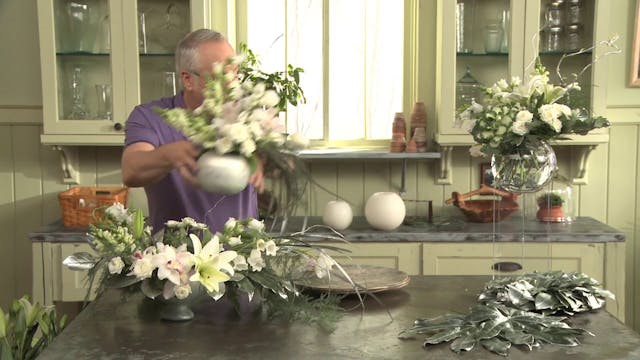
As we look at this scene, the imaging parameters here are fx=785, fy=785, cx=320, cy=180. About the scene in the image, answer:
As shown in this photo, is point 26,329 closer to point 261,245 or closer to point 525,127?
point 261,245

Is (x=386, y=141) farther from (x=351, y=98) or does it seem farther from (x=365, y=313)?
(x=365, y=313)

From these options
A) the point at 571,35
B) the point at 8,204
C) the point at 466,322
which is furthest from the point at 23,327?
Result: the point at 571,35

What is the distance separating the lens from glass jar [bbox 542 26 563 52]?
3.75 m

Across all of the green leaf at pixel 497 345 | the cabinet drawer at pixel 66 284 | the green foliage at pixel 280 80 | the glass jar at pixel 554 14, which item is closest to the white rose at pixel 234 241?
the green leaf at pixel 497 345

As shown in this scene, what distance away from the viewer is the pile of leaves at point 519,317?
1.72 meters

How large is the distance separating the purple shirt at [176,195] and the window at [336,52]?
153 centimetres

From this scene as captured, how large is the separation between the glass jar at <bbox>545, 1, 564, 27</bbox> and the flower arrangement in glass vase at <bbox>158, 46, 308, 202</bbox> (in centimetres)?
240

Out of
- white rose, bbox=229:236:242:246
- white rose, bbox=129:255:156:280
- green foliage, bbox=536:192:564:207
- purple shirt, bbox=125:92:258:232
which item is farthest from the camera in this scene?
green foliage, bbox=536:192:564:207

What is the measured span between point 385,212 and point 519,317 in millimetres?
1759

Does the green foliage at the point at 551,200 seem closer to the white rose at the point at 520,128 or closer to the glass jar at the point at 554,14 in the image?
the glass jar at the point at 554,14

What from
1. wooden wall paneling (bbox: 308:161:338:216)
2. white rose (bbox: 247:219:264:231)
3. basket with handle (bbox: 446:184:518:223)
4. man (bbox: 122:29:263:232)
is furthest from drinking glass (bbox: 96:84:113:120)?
white rose (bbox: 247:219:264:231)

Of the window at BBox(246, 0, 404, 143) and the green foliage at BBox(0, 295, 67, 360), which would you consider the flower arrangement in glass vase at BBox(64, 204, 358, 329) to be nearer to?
the green foliage at BBox(0, 295, 67, 360)

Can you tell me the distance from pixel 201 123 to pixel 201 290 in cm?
42

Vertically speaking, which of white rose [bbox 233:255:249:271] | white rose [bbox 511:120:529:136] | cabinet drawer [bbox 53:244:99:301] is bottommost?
cabinet drawer [bbox 53:244:99:301]
